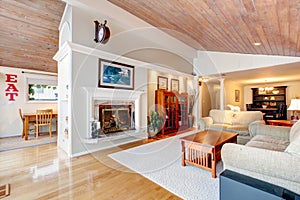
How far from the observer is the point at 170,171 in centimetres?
245

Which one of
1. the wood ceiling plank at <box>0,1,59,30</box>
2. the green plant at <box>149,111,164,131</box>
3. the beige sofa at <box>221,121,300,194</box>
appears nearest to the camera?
the beige sofa at <box>221,121,300,194</box>

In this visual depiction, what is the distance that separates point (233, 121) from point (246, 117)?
14.0 inches

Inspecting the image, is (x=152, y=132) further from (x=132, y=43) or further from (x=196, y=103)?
(x=196, y=103)

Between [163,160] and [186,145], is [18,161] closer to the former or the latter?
[163,160]

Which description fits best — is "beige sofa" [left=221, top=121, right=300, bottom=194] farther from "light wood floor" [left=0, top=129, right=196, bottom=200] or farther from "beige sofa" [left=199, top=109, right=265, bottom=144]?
"beige sofa" [left=199, top=109, right=265, bottom=144]

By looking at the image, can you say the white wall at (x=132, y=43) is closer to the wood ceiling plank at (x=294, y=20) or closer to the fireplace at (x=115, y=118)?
the fireplace at (x=115, y=118)

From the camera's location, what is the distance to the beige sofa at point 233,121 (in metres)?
3.84

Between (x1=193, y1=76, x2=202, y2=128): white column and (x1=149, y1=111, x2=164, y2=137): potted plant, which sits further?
(x1=193, y1=76, x2=202, y2=128): white column

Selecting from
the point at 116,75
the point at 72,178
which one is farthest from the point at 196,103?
the point at 72,178

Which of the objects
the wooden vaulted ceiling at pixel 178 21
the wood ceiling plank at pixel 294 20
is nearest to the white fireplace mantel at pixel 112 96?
the wooden vaulted ceiling at pixel 178 21

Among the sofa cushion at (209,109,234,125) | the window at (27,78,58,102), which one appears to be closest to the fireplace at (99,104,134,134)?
the sofa cushion at (209,109,234,125)

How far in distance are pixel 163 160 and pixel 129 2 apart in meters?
3.38

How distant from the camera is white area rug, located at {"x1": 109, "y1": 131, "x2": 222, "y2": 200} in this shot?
75.1 inches

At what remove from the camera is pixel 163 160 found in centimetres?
290
